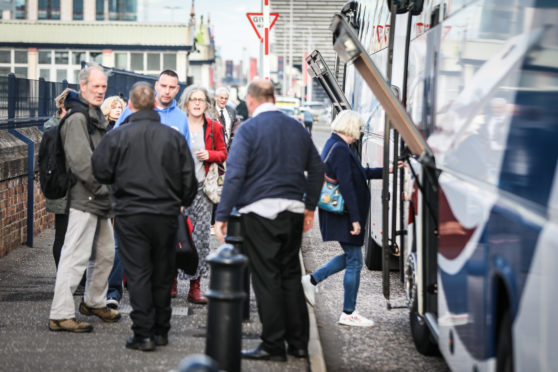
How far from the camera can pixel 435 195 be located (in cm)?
585

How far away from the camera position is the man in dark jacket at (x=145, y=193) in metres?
6.15

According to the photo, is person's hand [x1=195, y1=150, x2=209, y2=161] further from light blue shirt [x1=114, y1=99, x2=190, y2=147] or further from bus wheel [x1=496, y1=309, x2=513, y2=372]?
bus wheel [x1=496, y1=309, x2=513, y2=372]

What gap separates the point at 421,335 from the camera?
6.53 meters

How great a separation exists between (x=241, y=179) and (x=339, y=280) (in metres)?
4.32

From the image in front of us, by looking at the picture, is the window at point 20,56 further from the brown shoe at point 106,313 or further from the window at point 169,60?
the brown shoe at point 106,313

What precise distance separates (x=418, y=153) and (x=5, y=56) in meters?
54.3

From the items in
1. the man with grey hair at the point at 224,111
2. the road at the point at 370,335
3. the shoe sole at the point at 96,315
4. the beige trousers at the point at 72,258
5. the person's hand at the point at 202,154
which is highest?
the man with grey hair at the point at 224,111

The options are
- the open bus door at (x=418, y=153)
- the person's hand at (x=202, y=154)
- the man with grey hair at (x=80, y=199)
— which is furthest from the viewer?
the person's hand at (x=202, y=154)

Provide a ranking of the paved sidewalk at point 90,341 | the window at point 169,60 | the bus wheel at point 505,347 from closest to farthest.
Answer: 1. the bus wheel at point 505,347
2. the paved sidewalk at point 90,341
3. the window at point 169,60

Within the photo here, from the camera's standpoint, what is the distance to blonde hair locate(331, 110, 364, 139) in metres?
7.26

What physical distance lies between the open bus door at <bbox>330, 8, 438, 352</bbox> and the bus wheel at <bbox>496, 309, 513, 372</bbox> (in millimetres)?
1721

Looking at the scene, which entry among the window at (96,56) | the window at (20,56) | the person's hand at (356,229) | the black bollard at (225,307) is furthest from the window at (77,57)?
the black bollard at (225,307)

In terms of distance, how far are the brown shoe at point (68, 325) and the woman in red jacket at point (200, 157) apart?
1440 mm

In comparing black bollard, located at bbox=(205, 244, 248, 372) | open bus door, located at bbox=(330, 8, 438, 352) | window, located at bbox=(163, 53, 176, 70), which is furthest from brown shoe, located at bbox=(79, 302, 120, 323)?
window, located at bbox=(163, 53, 176, 70)
